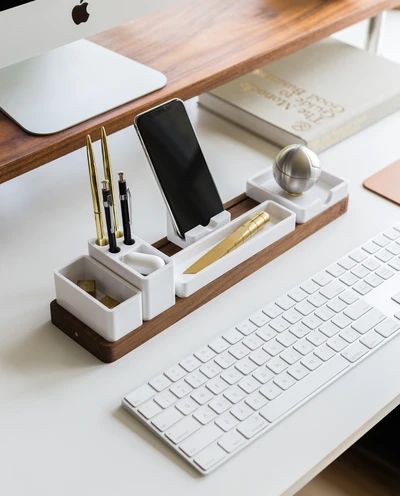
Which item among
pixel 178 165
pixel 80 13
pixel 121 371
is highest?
pixel 80 13

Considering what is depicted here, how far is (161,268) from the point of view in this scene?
95cm

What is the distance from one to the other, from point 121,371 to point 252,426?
165mm

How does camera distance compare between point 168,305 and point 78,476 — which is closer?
point 78,476

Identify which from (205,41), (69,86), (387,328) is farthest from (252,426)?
(205,41)

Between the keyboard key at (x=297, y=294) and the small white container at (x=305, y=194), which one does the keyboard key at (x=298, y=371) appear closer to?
the keyboard key at (x=297, y=294)

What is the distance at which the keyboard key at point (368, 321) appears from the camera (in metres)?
0.98

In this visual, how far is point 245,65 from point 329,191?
27 centimetres

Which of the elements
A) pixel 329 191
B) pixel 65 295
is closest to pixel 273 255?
pixel 329 191

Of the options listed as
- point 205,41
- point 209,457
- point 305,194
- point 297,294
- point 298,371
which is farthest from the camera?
point 205,41

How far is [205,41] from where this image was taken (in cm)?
135

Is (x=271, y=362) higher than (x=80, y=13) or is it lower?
lower

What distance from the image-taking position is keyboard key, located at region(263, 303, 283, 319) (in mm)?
997

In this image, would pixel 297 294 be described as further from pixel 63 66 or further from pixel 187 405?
pixel 63 66

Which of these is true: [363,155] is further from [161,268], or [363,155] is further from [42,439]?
[42,439]
